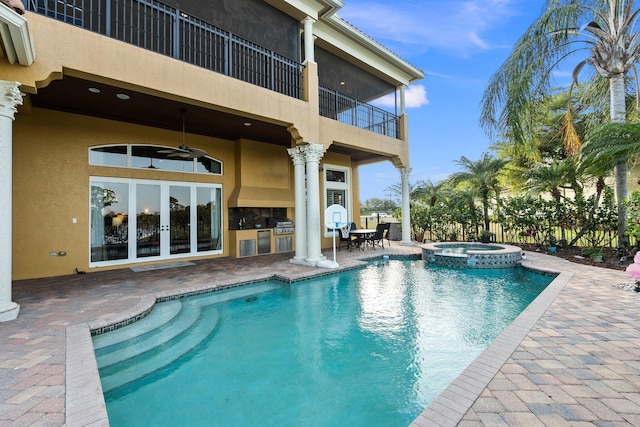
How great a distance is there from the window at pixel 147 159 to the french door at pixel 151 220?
0.50 metres

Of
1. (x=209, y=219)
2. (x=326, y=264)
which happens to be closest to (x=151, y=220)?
(x=209, y=219)

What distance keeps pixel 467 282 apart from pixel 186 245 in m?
8.66

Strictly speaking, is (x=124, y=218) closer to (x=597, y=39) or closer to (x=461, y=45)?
(x=597, y=39)

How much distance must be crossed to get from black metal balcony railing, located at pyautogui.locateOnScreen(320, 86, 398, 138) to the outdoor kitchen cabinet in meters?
4.95

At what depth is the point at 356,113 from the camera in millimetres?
11211

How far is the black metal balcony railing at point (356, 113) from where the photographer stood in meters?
10.5

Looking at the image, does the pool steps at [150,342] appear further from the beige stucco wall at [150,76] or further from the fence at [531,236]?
the fence at [531,236]

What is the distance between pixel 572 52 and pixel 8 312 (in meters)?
15.1

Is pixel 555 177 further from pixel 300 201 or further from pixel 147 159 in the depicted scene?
pixel 147 159

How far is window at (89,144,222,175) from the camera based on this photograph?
8336 mm

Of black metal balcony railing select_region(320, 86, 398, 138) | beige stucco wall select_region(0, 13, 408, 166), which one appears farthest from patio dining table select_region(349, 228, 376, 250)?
beige stucco wall select_region(0, 13, 408, 166)

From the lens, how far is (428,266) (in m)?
9.93

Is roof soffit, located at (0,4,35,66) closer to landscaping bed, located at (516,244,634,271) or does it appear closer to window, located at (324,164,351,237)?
window, located at (324,164,351,237)

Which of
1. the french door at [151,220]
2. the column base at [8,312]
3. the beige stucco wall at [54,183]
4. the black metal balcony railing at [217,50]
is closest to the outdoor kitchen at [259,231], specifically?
the french door at [151,220]
